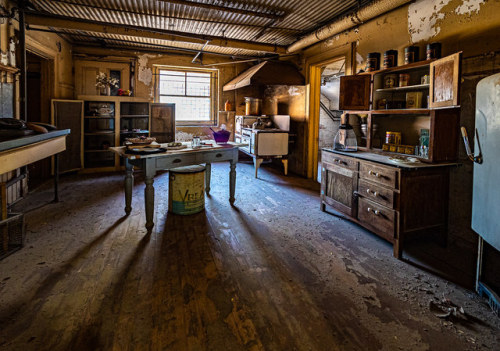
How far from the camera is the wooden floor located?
6.05 ft

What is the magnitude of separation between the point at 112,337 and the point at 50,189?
176 inches

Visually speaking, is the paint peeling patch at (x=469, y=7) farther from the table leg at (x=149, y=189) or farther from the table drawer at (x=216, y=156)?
the table leg at (x=149, y=189)

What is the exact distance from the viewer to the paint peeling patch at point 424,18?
11.4 feet

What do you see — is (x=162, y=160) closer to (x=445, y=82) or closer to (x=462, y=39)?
(x=445, y=82)

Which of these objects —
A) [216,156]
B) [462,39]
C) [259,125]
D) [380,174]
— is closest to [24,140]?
[216,156]

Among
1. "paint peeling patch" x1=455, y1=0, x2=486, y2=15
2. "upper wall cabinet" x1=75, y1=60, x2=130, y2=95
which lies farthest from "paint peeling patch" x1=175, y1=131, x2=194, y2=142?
"paint peeling patch" x1=455, y1=0, x2=486, y2=15

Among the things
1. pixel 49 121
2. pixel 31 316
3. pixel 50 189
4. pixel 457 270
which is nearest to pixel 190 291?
pixel 31 316

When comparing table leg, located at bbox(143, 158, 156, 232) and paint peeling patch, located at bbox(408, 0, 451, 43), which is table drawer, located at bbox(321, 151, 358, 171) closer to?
paint peeling patch, located at bbox(408, 0, 451, 43)

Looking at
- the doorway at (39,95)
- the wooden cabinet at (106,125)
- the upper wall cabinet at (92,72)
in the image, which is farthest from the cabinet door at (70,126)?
the upper wall cabinet at (92,72)

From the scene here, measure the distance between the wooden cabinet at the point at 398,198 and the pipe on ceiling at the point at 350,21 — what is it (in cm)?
212

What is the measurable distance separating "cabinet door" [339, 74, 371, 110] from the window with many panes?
525 cm

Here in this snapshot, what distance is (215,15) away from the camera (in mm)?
5250

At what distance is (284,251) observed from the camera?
3080mm

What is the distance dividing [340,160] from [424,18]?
198 centimetres
